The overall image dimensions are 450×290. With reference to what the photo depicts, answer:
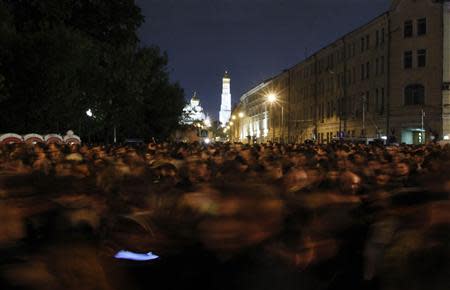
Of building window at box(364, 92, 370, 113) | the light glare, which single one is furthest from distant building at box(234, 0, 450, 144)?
the light glare

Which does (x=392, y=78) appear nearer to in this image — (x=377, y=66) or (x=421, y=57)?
(x=421, y=57)

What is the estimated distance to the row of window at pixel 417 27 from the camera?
5819 centimetres

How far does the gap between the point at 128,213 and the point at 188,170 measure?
435 cm

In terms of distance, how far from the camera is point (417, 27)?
5866 cm

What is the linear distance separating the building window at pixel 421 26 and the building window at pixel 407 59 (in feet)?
6.54

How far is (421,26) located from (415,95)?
20.8 ft

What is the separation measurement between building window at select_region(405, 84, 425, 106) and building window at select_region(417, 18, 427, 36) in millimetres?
4846

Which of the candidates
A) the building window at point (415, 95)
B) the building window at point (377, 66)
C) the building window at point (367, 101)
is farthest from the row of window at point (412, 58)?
the building window at point (367, 101)

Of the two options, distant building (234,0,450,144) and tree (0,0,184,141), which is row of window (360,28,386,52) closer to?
distant building (234,0,450,144)

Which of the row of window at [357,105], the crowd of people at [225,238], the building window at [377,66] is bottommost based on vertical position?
the crowd of people at [225,238]

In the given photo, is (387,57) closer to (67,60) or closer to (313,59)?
(313,59)

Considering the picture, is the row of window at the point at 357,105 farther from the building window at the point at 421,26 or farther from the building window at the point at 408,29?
the building window at the point at 421,26

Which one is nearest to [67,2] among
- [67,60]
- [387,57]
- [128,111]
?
[128,111]

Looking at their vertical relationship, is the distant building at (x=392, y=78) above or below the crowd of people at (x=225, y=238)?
above
